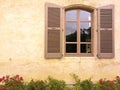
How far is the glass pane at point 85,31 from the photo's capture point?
8.17 meters

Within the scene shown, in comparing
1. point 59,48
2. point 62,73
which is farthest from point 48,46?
point 62,73

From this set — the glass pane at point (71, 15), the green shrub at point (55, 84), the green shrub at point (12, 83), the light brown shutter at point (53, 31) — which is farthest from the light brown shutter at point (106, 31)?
the green shrub at point (12, 83)

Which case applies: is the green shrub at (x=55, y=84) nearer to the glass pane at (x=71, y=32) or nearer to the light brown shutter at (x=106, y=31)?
the glass pane at (x=71, y=32)

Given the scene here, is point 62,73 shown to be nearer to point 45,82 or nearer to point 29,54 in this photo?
point 45,82

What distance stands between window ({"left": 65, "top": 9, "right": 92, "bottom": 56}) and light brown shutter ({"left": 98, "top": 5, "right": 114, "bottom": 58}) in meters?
0.39

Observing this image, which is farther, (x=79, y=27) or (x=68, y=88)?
(x=79, y=27)

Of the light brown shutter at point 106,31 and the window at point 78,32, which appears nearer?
the light brown shutter at point 106,31

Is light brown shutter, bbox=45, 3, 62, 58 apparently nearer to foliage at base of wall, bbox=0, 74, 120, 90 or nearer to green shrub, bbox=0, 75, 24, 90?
foliage at base of wall, bbox=0, 74, 120, 90

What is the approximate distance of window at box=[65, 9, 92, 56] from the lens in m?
8.12

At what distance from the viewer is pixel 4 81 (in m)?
7.50

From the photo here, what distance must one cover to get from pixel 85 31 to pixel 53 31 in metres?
1.02

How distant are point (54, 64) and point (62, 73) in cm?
35

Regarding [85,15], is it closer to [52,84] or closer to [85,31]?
[85,31]

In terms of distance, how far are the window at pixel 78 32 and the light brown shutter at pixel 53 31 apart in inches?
15.2
